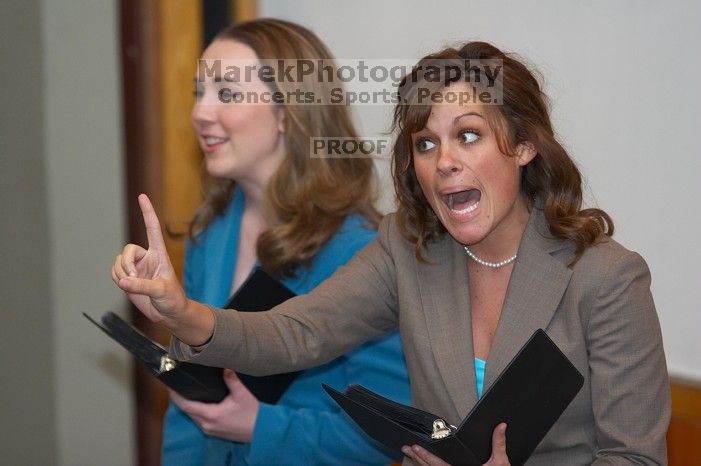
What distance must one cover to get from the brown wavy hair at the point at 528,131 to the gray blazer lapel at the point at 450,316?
0.18 m

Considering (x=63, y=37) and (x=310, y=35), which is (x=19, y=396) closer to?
(x=63, y=37)

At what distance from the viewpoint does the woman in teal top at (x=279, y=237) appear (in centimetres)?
205

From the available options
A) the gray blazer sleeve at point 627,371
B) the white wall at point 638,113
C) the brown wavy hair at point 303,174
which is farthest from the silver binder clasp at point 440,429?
the white wall at point 638,113

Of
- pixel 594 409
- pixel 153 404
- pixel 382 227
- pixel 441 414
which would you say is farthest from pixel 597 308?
pixel 153 404

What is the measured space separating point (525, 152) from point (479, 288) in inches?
10.0

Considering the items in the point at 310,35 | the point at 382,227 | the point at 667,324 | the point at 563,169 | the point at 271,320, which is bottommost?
the point at 667,324

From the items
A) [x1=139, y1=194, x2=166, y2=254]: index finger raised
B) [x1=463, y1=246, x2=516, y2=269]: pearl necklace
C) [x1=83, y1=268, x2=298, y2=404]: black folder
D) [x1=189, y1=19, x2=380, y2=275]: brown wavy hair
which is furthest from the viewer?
[x1=189, y1=19, x2=380, y2=275]: brown wavy hair

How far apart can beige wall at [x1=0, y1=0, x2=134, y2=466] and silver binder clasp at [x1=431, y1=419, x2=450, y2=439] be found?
2123 millimetres

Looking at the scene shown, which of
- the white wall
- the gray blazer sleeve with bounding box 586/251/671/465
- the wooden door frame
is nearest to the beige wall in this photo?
the wooden door frame

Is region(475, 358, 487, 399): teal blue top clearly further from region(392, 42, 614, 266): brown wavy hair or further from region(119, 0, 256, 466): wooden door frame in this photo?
region(119, 0, 256, 466): wooden door frame

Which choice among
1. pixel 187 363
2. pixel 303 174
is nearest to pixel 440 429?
pixel 187 363

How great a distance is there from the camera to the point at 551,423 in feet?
4.91

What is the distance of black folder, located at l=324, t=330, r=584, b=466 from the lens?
1.43 metres

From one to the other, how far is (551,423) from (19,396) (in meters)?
2.43
